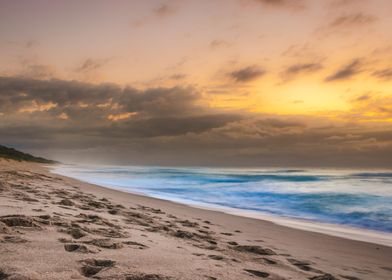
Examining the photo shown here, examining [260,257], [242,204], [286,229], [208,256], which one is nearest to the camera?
[208,256]

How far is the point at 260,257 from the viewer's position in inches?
177

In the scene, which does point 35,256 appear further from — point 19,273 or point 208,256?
point 208,256

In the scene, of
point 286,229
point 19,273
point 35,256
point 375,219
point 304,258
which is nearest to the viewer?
point 19,273

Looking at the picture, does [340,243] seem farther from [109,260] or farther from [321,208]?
[321,208]

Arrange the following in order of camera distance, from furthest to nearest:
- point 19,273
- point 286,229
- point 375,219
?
point 375,219, point 286,229, point 19,273

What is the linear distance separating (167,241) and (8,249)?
6.70ft

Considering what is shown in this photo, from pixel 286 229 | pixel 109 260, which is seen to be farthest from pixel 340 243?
pixel 109 260

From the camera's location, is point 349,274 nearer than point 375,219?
Yes

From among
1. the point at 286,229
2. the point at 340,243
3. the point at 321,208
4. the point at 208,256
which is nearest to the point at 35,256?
the point at 208,256

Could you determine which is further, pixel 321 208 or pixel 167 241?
pixel 321 208

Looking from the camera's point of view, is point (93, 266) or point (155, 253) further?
point (155, 253)

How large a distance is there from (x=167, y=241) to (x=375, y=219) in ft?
25.9

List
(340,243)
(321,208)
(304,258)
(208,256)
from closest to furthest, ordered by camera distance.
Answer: (208,256)
(304,258)
(340,243)
(321,208)

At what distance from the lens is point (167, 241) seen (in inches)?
183
